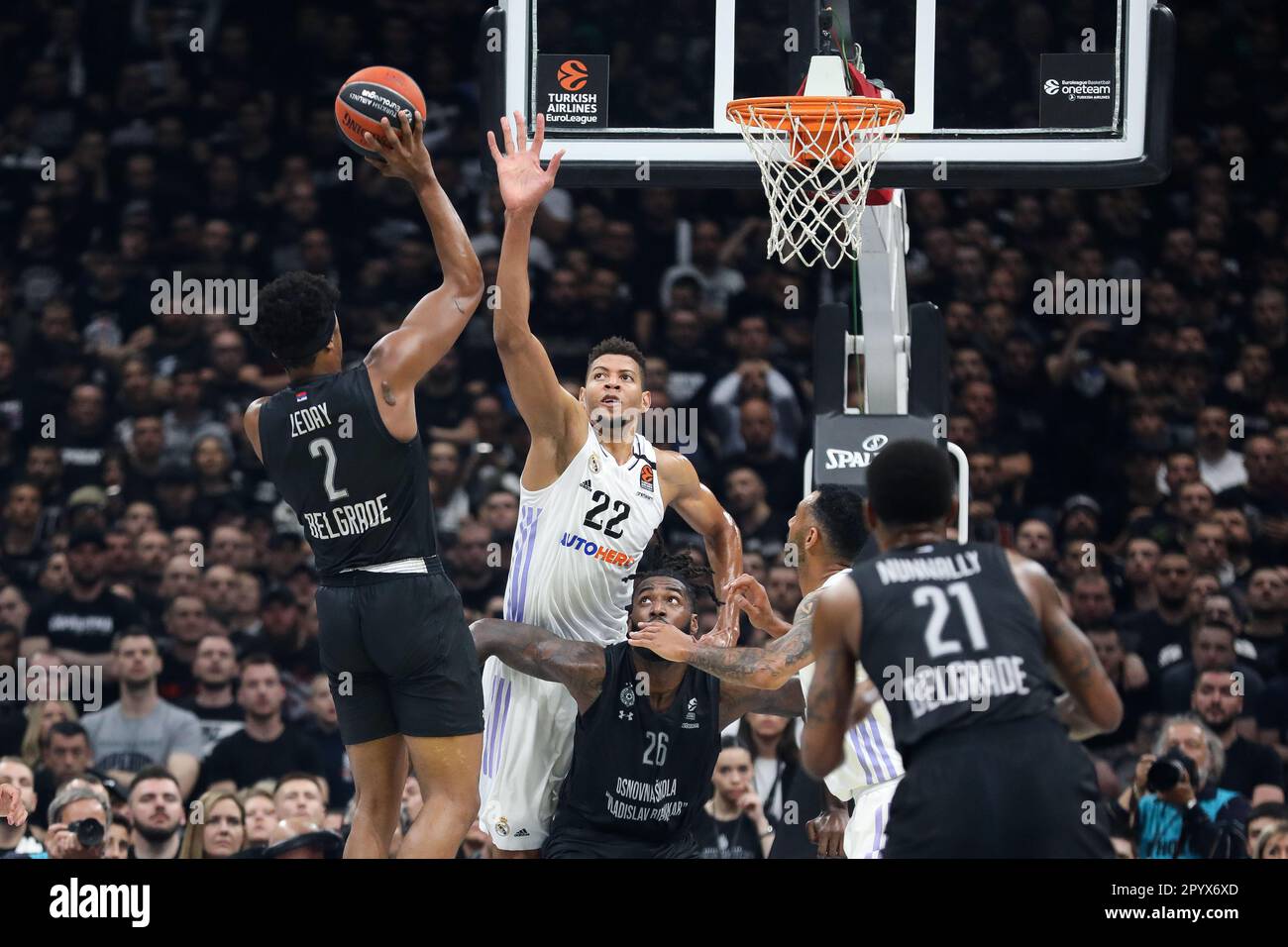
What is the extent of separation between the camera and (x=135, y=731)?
8859mm

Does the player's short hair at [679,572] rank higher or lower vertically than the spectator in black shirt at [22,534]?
higher

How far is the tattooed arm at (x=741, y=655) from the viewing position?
564 cm

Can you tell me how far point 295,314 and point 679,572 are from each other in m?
1.67

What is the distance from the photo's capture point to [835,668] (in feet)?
14.7

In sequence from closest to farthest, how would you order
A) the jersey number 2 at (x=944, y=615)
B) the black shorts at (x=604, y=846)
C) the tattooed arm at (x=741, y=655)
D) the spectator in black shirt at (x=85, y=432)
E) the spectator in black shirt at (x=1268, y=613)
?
the jersey number 2 at (x=944, y=615), the tattooed arm at (x=741, y=655), the black shorts at (x=604, y=846), the spectator in black shirt at (x=1268, y=613), the spectator in black shirt at (x=85, y=432)

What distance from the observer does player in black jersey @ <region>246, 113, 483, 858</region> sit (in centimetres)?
542

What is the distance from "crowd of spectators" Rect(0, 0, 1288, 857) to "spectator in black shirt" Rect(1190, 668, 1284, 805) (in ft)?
0.06

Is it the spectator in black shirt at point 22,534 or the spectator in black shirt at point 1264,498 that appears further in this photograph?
the spectator in black shirt at point 22,534

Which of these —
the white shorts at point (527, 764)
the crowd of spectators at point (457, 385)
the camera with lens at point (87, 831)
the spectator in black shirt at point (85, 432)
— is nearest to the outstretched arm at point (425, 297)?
the white shorts at point (527, 764)

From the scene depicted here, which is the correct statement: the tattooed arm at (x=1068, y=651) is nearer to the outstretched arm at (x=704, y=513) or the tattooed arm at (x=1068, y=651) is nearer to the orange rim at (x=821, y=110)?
the outstretched arm at (x=704, y=513)

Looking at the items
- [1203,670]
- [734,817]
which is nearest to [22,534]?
[734,817]

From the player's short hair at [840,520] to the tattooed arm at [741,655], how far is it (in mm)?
413

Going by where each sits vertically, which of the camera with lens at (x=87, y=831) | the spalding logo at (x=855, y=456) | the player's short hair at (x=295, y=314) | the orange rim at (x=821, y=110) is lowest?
the camera with lens at (x=87, y=831)

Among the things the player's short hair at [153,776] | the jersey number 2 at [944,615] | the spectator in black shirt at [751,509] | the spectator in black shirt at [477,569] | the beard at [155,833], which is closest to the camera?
the jersey number 2 at [944,615]
